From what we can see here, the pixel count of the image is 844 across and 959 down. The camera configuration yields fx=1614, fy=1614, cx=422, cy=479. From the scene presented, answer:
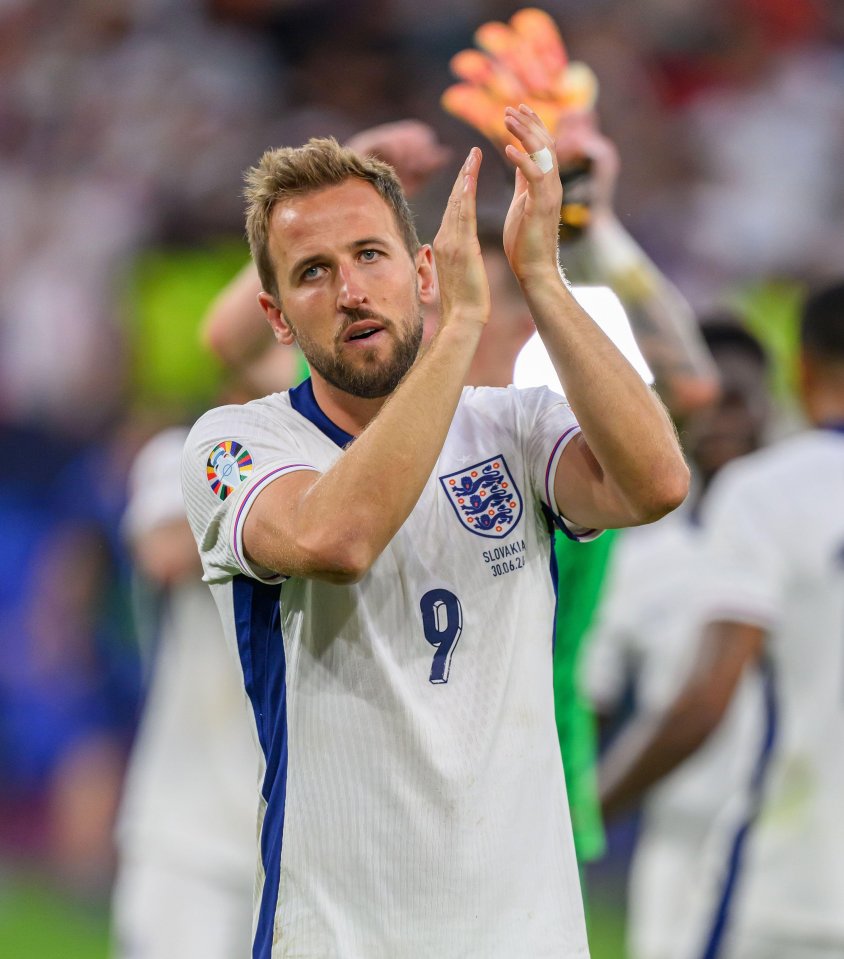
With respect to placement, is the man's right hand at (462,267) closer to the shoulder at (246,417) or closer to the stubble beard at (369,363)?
the stubble beard at (369,363)

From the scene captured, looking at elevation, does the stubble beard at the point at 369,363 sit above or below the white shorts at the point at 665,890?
above

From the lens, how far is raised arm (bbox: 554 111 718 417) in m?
3.72

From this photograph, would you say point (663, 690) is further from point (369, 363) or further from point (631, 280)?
point (369, 363)

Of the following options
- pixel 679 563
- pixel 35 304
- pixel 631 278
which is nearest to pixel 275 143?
pixel 35 304

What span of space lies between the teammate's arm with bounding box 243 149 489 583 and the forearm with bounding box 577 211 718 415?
1911 mm

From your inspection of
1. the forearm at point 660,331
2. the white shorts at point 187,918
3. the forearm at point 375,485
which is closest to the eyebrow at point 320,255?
the forearm at point 375,485

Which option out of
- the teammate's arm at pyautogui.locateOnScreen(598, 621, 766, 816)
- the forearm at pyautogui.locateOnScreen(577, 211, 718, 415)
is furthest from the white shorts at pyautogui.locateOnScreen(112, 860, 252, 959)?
the forearm at pyautogui.locateOnScreen(577, 211, 718, 415)

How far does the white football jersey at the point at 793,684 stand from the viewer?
4078mm

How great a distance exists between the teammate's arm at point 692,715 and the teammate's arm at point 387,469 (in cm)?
203

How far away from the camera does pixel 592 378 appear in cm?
232

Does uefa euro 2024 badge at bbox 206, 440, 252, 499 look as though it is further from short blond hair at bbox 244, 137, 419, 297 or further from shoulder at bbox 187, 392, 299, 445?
short blond hair at bbox 244, 137, 419, 297

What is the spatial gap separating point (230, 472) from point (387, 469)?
334 mm

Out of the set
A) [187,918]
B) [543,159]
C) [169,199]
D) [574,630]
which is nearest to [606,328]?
[574,630]

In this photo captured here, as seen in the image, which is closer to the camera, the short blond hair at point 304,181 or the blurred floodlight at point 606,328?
the short blond hair at point 304,181
